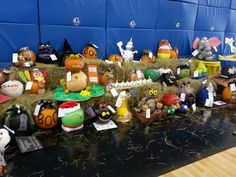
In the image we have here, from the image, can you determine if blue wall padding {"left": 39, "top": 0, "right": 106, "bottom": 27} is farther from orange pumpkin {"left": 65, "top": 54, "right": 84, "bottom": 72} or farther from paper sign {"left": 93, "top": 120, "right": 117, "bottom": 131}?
paper sign {"left": 93, "top": 120, "right": 117, "bottom": 131}

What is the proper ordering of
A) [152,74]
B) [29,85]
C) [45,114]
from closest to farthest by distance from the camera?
[45,114] → [29,85] → [152,74]

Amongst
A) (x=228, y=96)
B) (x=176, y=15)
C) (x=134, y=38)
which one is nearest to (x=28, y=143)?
(x=134, y=38)

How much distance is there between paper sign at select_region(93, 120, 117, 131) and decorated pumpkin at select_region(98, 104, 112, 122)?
2.7 inches

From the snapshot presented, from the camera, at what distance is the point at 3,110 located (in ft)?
7.11

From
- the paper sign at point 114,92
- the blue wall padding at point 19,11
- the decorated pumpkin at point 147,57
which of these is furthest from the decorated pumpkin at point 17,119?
the decorated pumpkin at point 147,57

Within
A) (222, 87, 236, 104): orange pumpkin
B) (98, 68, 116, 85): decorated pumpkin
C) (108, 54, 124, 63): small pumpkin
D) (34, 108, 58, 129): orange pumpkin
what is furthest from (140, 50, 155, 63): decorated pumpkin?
(34, 108, 58, 129): orange pumpkin

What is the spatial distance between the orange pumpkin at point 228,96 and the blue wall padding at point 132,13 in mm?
1710

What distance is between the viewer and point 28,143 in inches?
79.5

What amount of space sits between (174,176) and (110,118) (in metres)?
1.05

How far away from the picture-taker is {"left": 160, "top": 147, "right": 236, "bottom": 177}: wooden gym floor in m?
1.79

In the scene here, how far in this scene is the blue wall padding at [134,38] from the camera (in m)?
3.29

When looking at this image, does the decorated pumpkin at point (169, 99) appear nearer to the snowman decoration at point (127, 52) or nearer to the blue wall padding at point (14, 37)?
the snowman decoration at point (127, 52)

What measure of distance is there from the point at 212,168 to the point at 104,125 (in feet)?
3.99

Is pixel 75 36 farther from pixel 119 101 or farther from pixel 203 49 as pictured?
pixel 203 49
